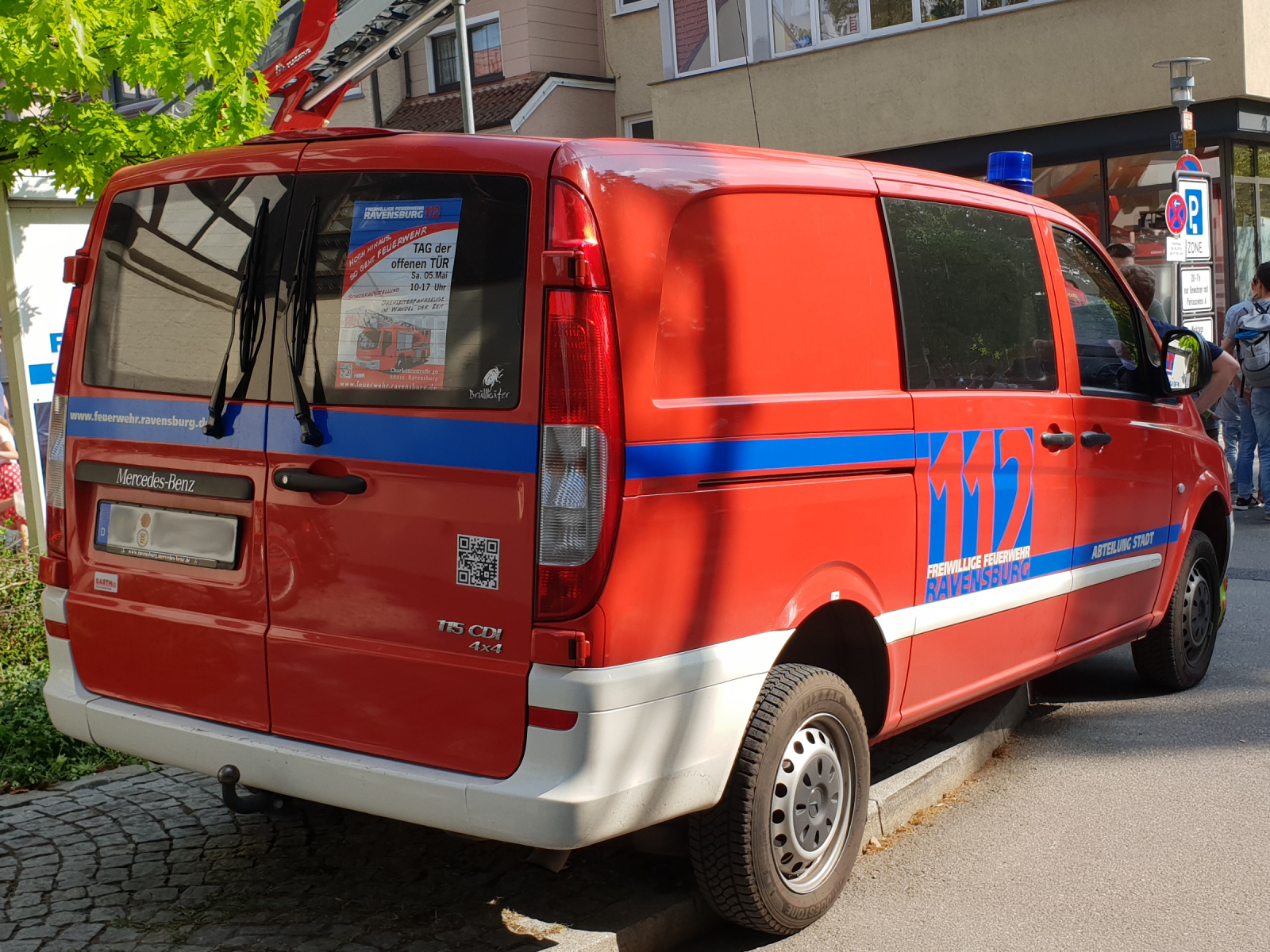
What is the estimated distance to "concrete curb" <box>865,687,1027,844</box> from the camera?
461cm

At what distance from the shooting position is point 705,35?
21312 mm

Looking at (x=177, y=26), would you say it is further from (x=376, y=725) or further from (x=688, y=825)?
(x=688, y=825)

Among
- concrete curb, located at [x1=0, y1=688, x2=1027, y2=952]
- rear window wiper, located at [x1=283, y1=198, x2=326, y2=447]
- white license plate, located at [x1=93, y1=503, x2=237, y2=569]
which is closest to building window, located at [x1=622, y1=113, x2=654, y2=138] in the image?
concrete curb, located at [x1=0, y1=688, x2=1027, y2=952]

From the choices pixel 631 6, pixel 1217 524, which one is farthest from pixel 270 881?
pixel 631 6

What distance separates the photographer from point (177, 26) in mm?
6152

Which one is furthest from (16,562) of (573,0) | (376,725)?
(573,0)

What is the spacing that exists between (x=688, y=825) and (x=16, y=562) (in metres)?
3.94

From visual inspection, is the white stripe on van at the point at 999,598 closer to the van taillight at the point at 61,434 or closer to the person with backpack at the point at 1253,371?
the van taillight at the point at 61,434

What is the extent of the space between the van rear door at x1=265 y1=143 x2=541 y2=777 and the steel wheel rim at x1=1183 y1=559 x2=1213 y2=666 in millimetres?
4009

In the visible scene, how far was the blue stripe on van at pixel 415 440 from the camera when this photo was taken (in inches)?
129

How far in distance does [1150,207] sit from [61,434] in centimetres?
1589

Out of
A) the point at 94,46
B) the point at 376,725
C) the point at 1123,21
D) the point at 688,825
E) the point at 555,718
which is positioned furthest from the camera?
the point at 1123,21

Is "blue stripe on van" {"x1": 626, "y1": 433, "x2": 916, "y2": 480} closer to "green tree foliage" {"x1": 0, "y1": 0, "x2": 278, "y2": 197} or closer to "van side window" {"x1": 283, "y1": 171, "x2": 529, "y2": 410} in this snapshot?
"van side window" {"x1": 283, "y1": 171, "x2": 529, "y2": 410}

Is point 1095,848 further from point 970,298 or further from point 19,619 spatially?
point 19,619
